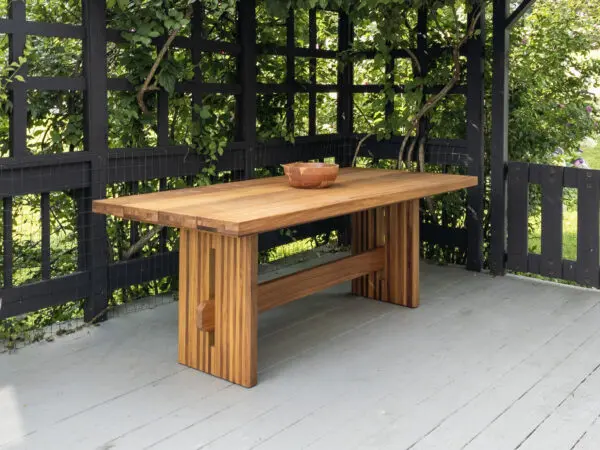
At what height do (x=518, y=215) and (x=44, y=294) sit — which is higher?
(x=518, y=215)

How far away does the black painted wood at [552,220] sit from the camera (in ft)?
16.2

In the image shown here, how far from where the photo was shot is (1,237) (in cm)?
381

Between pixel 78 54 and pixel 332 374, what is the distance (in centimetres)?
220

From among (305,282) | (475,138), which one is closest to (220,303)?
(305,282)

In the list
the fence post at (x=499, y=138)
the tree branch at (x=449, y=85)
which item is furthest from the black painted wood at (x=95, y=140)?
the fence post at (x=499, y=138)

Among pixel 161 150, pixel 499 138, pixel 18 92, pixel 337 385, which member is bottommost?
pixel 337 385

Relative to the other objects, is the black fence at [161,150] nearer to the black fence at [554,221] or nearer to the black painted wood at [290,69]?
the black painted wood at [290,69]

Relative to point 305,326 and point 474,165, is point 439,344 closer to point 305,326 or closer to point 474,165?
point 305,326

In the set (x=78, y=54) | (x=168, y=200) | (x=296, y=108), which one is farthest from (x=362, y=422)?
(x=296, y=108)

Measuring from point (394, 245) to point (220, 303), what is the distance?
1.44m

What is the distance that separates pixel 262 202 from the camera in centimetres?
350

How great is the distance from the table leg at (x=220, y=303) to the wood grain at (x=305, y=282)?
2cm

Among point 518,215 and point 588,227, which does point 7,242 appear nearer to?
point 518,215

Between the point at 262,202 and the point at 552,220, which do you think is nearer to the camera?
the point at 262,202
